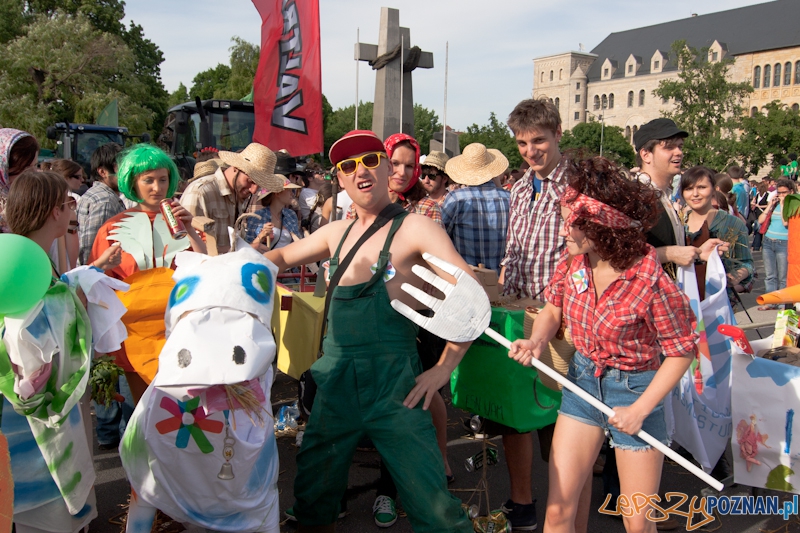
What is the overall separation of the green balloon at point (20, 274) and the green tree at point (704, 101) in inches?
1717

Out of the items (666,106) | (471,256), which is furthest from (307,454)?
(666,106)

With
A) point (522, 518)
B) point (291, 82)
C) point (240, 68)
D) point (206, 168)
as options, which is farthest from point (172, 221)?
point (240, 68)

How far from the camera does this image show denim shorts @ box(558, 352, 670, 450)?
2.57 m

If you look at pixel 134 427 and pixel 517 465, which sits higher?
pixel 134 427

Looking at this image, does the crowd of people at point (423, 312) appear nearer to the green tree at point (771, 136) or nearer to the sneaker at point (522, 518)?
the sneaker at point (522, 518)

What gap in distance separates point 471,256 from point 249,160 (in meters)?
2.05

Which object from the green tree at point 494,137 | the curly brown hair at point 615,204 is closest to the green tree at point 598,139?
the green tree at point 494,137

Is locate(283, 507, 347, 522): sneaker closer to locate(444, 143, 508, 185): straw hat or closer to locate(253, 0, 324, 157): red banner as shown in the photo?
locate(444, 143, 508, 185): straw hat

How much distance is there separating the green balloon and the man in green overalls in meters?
1.16

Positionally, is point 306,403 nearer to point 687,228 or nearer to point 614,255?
point 614,255

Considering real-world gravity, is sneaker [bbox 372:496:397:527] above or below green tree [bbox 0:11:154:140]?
below

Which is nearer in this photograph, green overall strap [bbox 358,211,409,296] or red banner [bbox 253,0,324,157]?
green overall strap [bbox 358,211,409,296]

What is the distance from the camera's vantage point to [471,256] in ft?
15.5

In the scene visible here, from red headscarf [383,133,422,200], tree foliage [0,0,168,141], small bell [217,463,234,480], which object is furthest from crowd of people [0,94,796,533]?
tree foliage [0,0,168,141]
